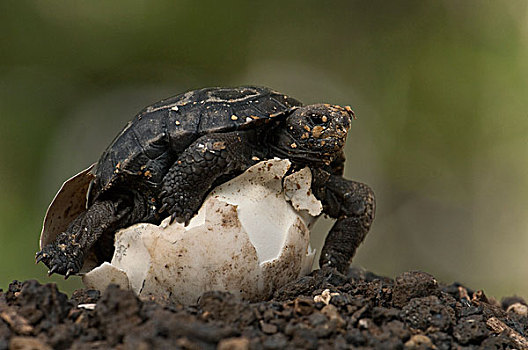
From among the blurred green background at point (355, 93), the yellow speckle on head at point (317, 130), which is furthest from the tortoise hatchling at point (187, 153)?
the blurred green background at point (355, 93)

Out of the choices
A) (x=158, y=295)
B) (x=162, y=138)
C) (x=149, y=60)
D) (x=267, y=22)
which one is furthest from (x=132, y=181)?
(x=267, y=22)

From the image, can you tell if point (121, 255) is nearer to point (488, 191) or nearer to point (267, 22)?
point (267, 22)

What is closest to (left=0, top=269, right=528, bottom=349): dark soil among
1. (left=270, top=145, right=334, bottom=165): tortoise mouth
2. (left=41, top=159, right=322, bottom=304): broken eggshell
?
(left=41, top=159, right=322, bottom=304): broken eggshell

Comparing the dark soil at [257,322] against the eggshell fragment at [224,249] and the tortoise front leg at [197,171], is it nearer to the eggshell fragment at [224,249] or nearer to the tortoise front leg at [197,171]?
the eggshell fragment at [224,249]

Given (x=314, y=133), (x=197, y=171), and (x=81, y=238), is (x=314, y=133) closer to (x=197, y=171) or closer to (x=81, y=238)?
(x=197, y=171)

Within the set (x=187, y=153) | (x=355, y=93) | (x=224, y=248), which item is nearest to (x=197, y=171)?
(x=187, y=153)

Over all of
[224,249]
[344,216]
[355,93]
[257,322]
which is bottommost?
[257,322]

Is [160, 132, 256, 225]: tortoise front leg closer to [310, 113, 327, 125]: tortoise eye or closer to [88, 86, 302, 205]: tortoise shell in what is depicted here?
[88, 86, 302, 205]: tortoise shell
